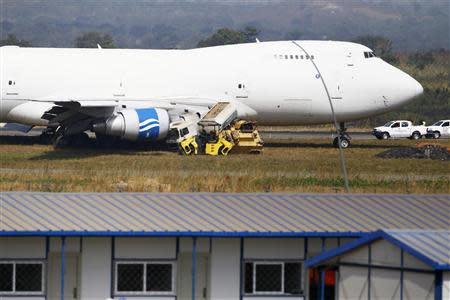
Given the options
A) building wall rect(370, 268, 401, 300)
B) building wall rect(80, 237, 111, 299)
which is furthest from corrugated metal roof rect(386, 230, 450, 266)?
building wall rect(80, 237, 111, 299)

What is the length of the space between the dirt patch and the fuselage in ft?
14.6

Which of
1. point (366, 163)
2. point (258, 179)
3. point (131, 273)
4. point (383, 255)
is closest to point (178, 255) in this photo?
point (131, 273)

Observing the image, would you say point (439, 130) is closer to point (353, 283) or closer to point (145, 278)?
point (145, 278)

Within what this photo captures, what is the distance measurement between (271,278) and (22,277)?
5.60 m

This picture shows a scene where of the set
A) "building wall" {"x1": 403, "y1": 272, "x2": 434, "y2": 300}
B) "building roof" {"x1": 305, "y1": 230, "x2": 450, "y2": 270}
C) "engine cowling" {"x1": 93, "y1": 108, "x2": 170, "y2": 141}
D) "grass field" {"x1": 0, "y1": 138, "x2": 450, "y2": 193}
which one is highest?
"engine cowling" {"x1": 93, "y1": 108, "x2": 170, "y2": 141}

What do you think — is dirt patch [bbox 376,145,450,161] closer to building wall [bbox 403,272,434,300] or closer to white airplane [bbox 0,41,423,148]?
white airplane [bbox 0,41,423,148]

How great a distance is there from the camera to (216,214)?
97.5ft

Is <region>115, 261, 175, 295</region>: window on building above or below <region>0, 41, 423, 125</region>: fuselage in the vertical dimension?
below

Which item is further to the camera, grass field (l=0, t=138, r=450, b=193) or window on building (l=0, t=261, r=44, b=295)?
grass field (l=0, t=138, r=450, b=193)

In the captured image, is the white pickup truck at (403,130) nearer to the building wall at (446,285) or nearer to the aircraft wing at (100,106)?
the aircraft wing at (100,106)

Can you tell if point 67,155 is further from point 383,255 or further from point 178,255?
point 383,255

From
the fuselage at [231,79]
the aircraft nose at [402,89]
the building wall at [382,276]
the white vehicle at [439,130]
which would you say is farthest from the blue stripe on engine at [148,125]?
the white vehicle at [439,130]

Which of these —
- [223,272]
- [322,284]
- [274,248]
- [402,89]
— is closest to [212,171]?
[402,89]

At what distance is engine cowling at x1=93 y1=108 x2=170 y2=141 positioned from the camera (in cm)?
5700
